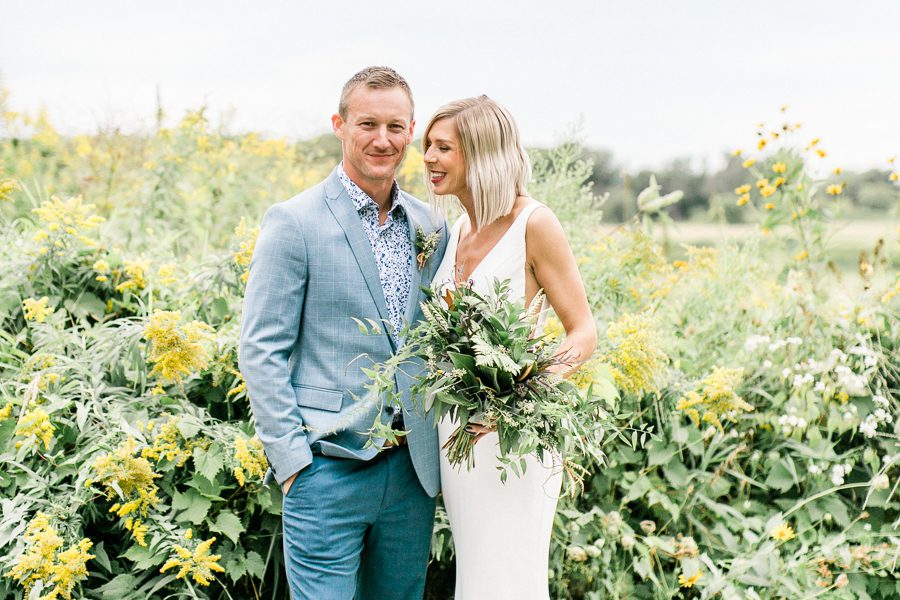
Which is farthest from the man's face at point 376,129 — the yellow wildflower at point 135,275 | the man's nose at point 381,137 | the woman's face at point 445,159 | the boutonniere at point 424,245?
the yellow wildflower at point 135,275

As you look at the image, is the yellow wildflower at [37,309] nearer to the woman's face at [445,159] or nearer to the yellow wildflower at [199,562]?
the yellow wildflower at [199,562]

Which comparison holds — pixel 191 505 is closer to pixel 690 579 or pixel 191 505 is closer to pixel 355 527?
pixel 355 527

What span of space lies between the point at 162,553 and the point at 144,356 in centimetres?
79

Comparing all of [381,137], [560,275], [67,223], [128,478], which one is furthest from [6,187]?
[560,275]

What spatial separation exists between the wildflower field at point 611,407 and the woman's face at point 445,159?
0.85m

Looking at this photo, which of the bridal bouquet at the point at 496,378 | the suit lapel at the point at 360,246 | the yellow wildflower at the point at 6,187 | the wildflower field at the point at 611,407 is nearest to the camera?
the bridal bouquet at the point at 496,378

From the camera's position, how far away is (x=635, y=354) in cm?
324

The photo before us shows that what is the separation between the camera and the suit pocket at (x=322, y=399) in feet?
8.04

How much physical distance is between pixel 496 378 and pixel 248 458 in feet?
3.30

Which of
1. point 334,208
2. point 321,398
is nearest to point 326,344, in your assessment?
point 321,398

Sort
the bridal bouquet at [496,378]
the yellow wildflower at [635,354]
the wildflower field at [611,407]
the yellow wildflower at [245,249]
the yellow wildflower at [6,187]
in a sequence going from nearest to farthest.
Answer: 1. the bridal bouquet at [496,378]
2. the wildflower field at [611,407]
3. the yellow wildflower at [635,354]
4. the yellow wildflower at [245,249]
5. the yellow wildflower at [6,187]

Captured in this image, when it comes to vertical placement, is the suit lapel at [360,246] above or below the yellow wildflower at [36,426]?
above

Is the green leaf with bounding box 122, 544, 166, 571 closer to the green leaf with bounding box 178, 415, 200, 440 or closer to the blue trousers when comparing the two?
the green leaf with bounding box 178, 415, 200, 440

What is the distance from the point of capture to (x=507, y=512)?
256 cm
